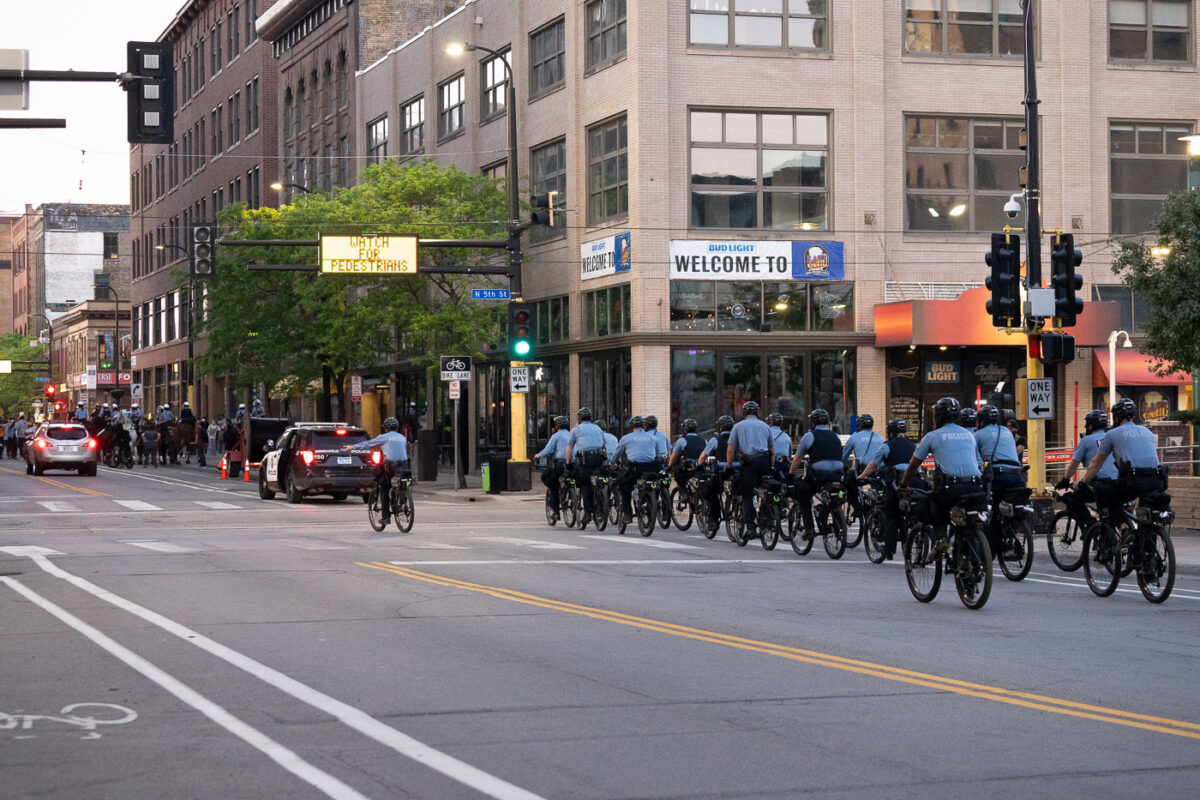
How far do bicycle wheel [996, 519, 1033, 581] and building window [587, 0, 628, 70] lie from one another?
25.0m

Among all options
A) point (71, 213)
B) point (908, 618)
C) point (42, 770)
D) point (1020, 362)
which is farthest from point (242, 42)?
point (42, 770)

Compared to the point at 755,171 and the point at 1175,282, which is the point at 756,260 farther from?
the point at 1175,282

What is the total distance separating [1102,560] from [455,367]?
2301 cm

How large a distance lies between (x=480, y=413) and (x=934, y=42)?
1782 cm

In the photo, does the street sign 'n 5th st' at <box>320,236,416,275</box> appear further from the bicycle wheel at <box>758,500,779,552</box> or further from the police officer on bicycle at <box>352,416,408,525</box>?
the bicycle wheel at <box>758,500,779,552</box>

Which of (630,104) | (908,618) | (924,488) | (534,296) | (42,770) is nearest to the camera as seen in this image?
(42,770)

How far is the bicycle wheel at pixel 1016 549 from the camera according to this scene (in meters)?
17.0

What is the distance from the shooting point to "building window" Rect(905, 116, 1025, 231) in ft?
132

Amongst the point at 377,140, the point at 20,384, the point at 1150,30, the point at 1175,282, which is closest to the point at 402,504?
the point at 1175,282

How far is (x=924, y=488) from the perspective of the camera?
15.0 metres

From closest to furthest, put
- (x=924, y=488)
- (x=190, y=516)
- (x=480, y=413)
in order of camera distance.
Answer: (x=924, y=488) < (x=190, y=516) < (x=480, y=413)

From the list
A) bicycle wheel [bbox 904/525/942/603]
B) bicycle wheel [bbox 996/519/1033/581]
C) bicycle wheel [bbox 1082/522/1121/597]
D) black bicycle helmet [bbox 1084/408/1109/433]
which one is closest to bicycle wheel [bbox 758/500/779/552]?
bicycle wheel [bbox 996/519/1033/581]

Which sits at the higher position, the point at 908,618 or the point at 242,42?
the point at 242,42

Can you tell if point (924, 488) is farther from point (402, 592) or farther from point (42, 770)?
point (42, 770)
